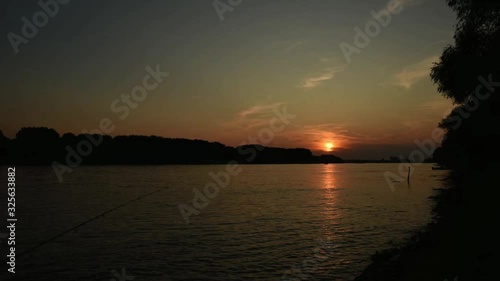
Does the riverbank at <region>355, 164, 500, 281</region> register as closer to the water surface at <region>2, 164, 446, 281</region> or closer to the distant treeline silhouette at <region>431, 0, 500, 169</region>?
the water surface at <region>2, 164, 446, 281</region>

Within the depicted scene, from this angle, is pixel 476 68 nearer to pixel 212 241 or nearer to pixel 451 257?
pixel 451 257

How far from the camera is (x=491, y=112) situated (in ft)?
83.8

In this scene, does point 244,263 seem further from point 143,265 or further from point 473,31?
point 473,31

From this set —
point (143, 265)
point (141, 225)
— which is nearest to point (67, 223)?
point (141, 225)

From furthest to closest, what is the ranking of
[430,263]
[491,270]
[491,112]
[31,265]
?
[491,112], [31,265], [430,263], [491,270]

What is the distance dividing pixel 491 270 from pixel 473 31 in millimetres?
19141

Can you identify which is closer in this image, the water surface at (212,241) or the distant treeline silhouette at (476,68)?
the water surface at (212,241)

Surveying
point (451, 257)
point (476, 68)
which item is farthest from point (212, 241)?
point (476, 68)
